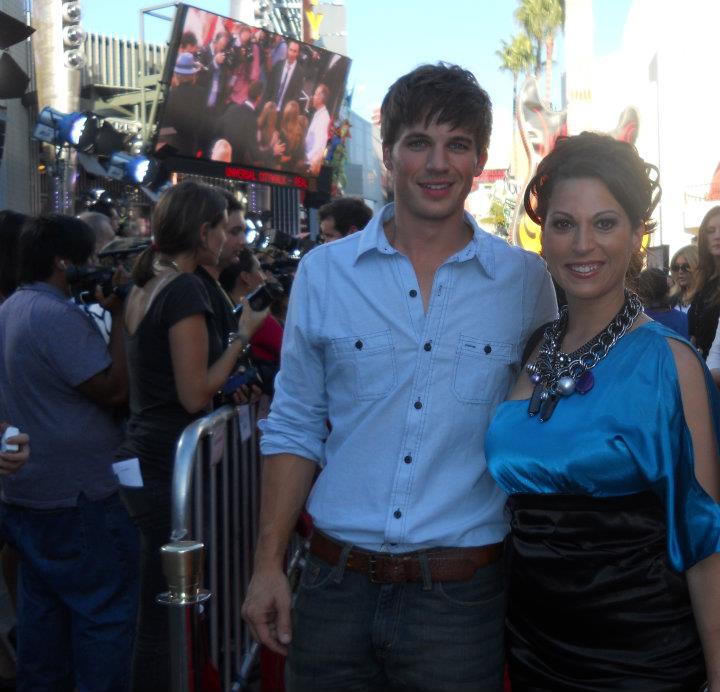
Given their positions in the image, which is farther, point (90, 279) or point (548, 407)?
point (90, 279)

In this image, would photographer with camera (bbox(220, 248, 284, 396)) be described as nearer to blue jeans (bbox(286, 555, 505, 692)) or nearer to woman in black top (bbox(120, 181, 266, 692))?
woman in black top (bbox(120, 181, 266, 692))

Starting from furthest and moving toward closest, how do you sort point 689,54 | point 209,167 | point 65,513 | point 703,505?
point 689,54, point 209,167, point 65,513, point 703,505

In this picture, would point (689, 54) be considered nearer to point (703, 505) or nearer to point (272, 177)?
point (272, 177)

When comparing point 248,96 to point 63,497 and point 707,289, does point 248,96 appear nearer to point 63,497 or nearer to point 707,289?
point 707,289

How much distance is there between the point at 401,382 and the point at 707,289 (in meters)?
3.50

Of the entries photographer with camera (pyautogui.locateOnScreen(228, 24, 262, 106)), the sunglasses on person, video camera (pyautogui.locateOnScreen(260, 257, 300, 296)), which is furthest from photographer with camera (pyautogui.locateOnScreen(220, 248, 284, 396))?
photographer with camera (pyautogui.locateOnScreen(228, 24, 262, 106))

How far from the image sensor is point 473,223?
2.64 meters

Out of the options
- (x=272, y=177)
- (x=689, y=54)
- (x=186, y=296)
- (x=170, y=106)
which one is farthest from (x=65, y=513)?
(x=689, y=54)

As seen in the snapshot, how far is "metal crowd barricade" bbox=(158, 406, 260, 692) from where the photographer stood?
2.82m

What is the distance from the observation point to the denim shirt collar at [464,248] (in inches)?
98.7

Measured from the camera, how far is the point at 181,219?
390cm

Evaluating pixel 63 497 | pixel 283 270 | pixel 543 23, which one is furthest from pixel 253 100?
pixel 543 23

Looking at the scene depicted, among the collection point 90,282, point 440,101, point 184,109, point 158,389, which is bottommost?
point 158,389

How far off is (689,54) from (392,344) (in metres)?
34.0
